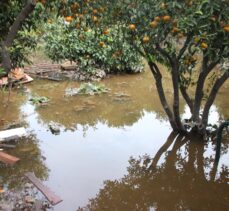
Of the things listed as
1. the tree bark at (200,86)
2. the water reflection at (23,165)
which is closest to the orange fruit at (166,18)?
the tree bark at (200,86)

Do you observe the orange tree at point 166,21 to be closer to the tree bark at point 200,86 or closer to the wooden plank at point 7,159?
the tree bark at point 200,86

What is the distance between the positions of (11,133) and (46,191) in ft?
7.16

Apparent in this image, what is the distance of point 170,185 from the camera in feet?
18.1

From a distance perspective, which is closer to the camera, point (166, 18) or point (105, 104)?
point (166, 18)

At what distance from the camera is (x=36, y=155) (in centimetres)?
640

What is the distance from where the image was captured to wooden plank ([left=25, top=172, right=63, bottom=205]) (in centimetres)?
495

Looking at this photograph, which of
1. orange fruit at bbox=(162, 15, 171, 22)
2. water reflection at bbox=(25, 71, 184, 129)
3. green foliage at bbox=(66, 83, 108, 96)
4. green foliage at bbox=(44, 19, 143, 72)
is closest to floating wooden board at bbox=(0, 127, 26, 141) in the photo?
water reflection at bbox=(25, 71, 184, 129)

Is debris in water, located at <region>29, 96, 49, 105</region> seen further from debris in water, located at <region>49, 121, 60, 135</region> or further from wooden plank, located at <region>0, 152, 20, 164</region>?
wooden plank, located at <region>0, 152, 20, 164</region>

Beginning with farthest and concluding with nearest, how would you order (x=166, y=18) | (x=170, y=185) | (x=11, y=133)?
(x=11, y=133) → (x=170, y=185) → (x=166, y=18)

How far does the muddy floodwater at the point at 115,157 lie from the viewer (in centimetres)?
517

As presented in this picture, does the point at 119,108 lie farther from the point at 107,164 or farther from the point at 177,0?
the point at 177,0

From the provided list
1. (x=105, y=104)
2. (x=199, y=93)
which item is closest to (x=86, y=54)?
(x=105, y=104)

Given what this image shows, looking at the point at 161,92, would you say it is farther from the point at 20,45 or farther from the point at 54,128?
the point at 20,45

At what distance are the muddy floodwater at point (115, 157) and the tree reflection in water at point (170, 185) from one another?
0.01m
